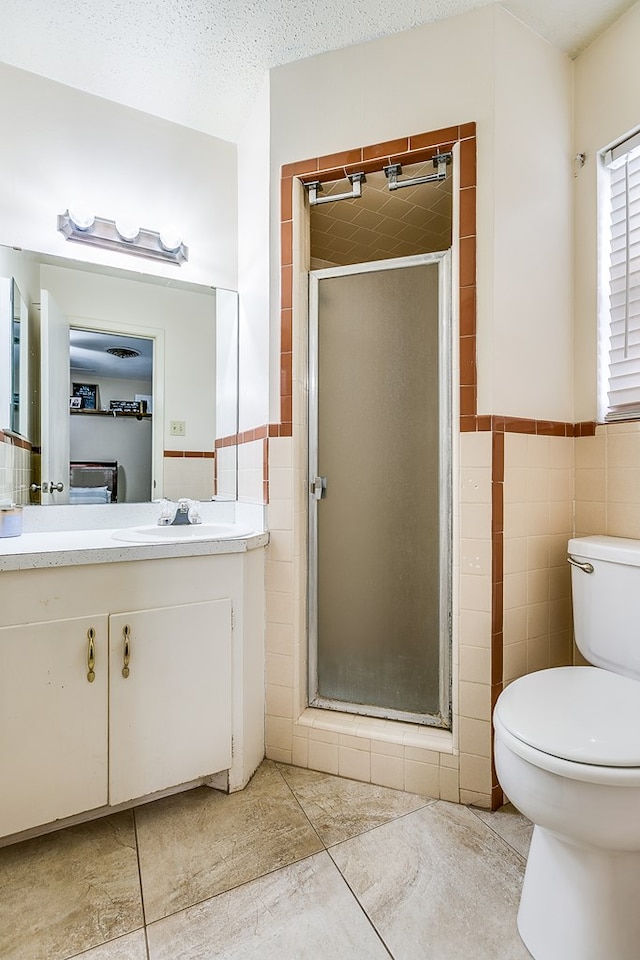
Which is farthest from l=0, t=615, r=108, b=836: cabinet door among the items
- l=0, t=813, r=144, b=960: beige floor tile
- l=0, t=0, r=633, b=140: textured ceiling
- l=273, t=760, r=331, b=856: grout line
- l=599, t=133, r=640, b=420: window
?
l=0, t=0, r=633, b=140: textured ceiling

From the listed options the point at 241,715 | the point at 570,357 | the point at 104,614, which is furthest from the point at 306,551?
the point at 570,357

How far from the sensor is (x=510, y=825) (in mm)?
1384

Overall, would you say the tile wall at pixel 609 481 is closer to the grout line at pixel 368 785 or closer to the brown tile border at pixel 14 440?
the grout line at pixel 368 785

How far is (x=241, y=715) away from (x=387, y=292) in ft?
4.93

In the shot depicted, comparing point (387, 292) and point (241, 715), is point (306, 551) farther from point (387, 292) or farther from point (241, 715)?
point (387, 292)

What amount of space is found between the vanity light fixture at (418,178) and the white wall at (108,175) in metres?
0.73

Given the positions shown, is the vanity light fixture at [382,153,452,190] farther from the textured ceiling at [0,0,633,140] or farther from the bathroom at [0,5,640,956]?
the textured ceiling at [0,0,633,140]

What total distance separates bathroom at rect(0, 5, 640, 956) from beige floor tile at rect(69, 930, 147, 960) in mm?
690

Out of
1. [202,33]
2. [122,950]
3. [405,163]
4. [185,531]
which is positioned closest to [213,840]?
[122,950]

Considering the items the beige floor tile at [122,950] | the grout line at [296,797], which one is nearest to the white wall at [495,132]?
the grout line at [296,797]

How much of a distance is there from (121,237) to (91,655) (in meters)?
1.48

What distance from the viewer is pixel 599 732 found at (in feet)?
3.21

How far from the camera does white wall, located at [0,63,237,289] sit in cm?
167

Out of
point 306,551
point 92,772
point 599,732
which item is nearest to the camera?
point 599,732
